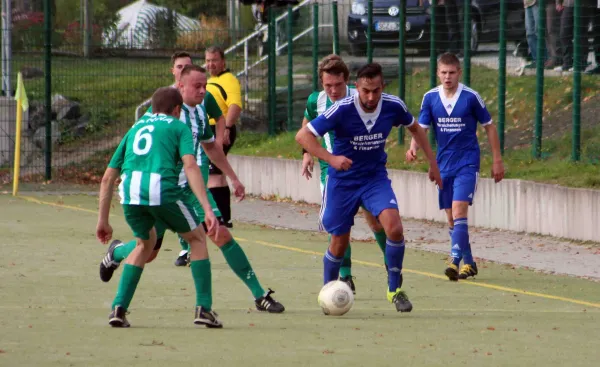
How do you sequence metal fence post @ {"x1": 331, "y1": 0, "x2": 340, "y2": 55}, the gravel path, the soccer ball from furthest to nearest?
metal fence post @ {"x1": 331, "y1": 0, "x2": 340, "y2": 55}
the gravel path
the soccer ball

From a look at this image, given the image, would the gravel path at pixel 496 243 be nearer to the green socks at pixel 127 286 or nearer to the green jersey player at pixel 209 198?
the green jersey player at pixel 209 198

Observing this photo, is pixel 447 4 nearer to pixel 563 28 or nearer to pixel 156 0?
pixel 563 28

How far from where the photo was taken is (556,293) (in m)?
10.4

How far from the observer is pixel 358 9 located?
19.5m

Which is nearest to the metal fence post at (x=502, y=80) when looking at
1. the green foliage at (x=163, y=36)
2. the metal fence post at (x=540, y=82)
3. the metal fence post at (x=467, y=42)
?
the metal fence post at (x=467, y=42)

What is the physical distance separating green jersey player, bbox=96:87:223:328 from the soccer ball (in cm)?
88

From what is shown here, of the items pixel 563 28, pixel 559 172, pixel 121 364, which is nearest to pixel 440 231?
pixel 559 172

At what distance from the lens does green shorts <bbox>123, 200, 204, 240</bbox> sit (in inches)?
330

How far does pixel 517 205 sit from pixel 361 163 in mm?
5666

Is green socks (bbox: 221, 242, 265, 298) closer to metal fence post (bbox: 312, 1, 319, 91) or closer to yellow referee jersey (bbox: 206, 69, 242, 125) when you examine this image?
yellow referee jersey (bbox: 206, 69, 242, 125)

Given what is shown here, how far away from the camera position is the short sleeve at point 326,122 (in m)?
9.20

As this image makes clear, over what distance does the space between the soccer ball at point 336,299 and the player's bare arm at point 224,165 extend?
3.36ft

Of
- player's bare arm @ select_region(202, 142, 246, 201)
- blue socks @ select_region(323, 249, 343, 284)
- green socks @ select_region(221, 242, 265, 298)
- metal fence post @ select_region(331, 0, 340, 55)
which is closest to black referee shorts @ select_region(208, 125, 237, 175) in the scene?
player's bare arm @ select_region(202, 142, 246, 201)

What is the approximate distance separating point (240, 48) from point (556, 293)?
13.5m
